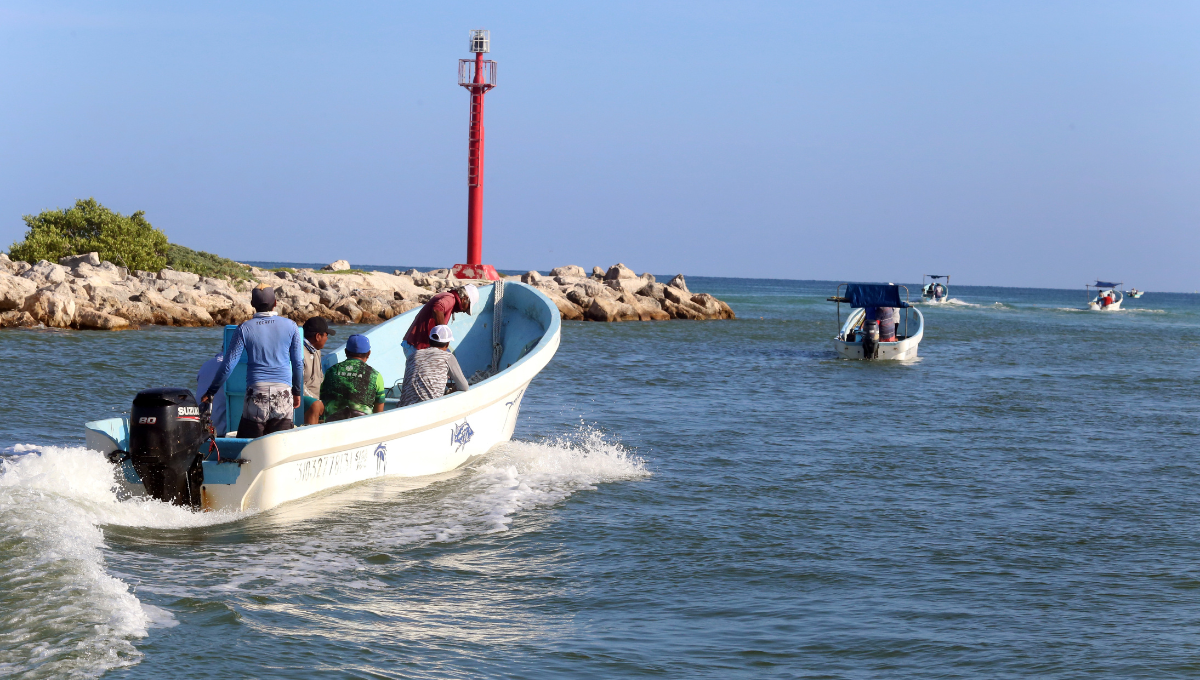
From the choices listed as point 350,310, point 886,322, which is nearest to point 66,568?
point 886,322

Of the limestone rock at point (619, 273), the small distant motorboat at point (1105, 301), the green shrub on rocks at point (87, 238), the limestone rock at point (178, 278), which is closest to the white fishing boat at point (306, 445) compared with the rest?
the limestone rock at point (178, 278)

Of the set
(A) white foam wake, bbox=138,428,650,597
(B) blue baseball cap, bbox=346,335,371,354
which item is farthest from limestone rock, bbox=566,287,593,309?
(B) blue baseball cap, bbox=346,335,371,354

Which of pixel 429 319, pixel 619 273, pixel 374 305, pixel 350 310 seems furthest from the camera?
pixel 619 273

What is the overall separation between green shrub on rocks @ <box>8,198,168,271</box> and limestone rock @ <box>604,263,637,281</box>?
24.1 m

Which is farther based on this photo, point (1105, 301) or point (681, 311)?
point (1105, 301)

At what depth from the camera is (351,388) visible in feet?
29.3

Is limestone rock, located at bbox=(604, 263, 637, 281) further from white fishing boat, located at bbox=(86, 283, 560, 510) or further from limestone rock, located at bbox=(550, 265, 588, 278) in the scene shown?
white fishing boat, located at bbox=(86, 283, 560, 510)

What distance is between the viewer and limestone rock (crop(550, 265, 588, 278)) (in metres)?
64.1

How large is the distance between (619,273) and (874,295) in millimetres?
28682

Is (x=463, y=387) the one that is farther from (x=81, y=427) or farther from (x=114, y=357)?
(x=114, y=357)

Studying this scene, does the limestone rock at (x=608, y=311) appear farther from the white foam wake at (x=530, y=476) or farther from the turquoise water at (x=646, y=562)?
the white foam wake at (x=530, y=476)

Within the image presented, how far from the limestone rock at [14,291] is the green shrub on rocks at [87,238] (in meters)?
9.00

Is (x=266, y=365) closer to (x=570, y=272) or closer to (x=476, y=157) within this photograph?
(x=476, y=157)

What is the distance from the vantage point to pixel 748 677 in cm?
523
